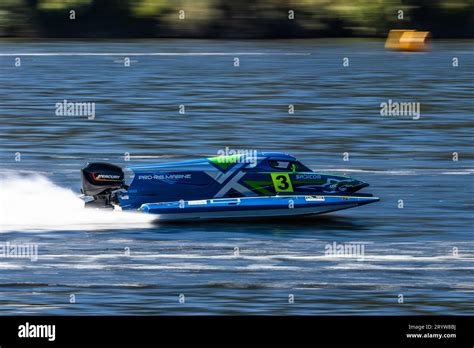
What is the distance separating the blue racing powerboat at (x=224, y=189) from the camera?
21.2m

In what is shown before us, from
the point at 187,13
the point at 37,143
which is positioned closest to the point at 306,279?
the point at 37,143

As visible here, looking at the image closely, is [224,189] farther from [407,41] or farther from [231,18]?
[231,18]

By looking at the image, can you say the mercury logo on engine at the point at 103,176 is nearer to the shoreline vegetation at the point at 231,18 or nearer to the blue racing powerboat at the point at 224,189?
the blue racing powerboat at the point at 224,189

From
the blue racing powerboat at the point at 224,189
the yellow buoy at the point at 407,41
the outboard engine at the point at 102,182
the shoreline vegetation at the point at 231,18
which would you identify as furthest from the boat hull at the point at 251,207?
the shoreline vegetation at the point at 231,18

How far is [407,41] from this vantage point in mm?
58125

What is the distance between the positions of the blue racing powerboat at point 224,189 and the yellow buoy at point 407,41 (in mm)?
37170

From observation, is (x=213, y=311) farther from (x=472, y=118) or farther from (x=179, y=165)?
(x=472, y=118)

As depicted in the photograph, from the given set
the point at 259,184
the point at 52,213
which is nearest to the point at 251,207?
the point at 259,184

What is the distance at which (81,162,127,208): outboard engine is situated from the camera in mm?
21141

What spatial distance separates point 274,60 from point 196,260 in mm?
33242

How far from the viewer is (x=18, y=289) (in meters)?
17.2

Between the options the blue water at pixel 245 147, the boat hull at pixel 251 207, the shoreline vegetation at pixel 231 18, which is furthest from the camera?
the shoreline vegetation at pixel 231 18

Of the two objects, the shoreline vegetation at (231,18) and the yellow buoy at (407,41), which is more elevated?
the shoreline vegetation at (231,18)

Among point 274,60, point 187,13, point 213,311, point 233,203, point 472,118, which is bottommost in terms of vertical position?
point 213,311
